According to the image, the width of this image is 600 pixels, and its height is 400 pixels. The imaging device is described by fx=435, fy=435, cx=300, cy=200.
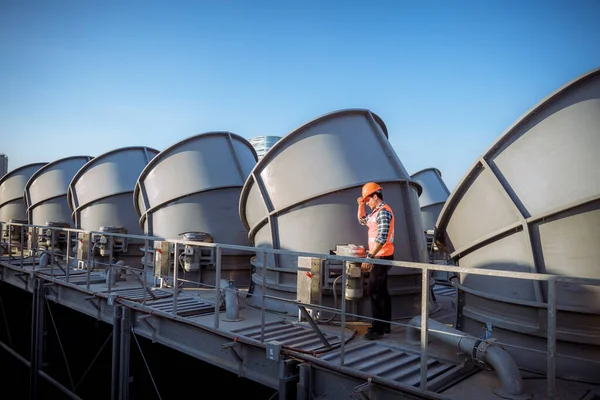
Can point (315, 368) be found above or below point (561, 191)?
below

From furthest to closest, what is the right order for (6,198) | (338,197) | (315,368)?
(6,198) < (338,197) < (315,368)

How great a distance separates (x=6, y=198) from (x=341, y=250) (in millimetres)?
18255

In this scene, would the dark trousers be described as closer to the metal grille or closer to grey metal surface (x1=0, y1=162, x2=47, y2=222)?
the metal grille

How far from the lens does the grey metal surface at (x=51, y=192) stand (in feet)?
50.7

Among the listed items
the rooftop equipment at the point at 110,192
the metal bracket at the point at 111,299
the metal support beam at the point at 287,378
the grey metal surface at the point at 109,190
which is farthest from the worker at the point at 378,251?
the grey metal surface at the point at 109,190

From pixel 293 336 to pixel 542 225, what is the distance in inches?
122

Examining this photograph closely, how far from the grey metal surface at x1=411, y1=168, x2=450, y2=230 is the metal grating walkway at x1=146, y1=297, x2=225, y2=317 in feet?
30.5

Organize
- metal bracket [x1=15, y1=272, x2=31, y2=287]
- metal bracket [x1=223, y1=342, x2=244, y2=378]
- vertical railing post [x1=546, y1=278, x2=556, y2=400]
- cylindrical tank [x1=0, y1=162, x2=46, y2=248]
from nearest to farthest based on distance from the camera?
vertical railing post [x1=546, y1=278, x2=556, y2=400] < metal bracket [x1=223, y1=342, x2=244, y2=378] < metal bracket [x1=15, y1=272, x2=31, y2=287] < cylindrical tank [x1=0, y1=162, x2=46, y2=248]

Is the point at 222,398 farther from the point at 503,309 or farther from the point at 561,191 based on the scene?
the point at 561,191

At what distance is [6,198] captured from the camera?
61.6 feet

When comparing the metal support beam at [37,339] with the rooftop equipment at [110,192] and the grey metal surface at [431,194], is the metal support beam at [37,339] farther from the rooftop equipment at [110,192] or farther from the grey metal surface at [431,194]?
the grey metal surface at [431,194]

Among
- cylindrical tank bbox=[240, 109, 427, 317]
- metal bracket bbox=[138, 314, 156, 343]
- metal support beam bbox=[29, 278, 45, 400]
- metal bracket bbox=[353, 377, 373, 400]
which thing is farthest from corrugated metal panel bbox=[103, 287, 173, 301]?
metal bracket bbox=[353, 377, 373, 400]

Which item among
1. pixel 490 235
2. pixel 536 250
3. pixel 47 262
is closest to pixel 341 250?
pixel 490 235

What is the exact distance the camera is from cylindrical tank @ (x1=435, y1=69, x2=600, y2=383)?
434 centimetres
